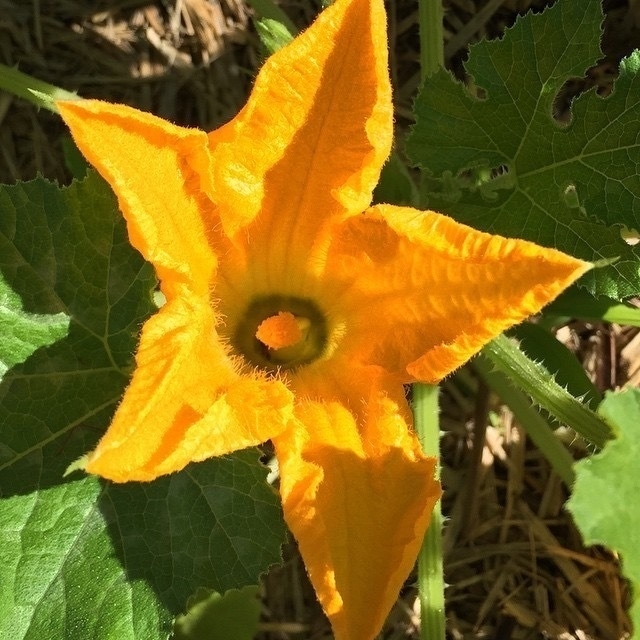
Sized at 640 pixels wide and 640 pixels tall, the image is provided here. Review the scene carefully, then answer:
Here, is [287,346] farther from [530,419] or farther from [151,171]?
[530,419]

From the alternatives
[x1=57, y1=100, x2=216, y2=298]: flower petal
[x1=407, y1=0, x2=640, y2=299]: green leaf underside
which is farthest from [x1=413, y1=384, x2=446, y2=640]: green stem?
[x1=57, y1=100, x2=216, y2=298]: flower petal

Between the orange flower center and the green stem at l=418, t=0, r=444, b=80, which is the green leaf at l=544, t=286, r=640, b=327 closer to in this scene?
the green stem at l=418, t=0, r=444, b=80

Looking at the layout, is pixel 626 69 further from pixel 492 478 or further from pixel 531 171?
pixel 492 478

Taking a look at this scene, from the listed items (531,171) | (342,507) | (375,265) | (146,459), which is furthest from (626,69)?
(146,459)

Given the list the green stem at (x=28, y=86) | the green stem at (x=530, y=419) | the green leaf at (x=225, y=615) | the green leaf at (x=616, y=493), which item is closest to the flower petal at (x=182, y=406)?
the green leaf at (x=616, y=493)

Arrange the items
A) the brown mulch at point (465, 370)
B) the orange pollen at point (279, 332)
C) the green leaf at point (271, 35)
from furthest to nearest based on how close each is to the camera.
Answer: the brown mulch at point (465, 370) → the green leaf at point (271, 35) → the orange pollen at point (279, 332)

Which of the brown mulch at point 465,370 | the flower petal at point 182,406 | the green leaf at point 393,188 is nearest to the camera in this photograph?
the flower petal at point 182,406

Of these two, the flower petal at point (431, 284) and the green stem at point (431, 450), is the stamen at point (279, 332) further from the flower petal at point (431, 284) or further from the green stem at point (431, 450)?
the green stem at point (431, 450)
